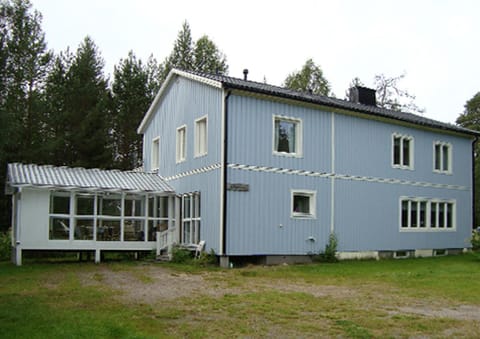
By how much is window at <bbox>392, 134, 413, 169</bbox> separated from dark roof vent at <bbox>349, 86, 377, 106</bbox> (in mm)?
3635

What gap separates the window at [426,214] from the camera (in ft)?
73.7

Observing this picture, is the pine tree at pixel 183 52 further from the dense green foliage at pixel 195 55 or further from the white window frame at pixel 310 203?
the white window frame at pixel 310 203

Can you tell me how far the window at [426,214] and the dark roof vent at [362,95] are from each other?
5.50 m

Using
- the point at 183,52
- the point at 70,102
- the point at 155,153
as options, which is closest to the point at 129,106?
the point at 70,102

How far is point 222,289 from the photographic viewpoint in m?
12.0

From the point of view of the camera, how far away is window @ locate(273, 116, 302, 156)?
18.8m

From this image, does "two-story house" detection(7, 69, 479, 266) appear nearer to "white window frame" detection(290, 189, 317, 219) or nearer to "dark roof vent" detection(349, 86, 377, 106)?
"white window frame" detection(290, 189, 317, 219)

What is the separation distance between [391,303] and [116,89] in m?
30.9

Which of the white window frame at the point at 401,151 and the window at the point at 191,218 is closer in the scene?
the window at the point at 191,218

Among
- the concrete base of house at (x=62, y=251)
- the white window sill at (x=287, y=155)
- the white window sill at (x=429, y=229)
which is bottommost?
the concrete base of house at (x=62, y=251)

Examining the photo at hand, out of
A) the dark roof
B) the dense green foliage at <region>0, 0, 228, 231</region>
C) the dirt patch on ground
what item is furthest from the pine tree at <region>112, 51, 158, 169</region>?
the dirt patch on ground

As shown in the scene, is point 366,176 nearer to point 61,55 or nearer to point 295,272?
point 295,272

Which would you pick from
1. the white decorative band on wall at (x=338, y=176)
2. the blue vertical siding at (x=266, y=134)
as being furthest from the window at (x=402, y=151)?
the blue vertical siding at (x=266, y=134)

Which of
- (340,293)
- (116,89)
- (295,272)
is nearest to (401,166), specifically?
(295,272)
